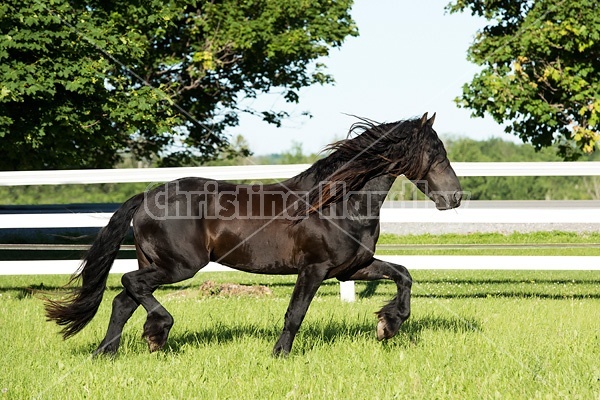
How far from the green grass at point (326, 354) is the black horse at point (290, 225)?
357 millimetres

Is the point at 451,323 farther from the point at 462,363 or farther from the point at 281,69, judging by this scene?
the point at 281,69

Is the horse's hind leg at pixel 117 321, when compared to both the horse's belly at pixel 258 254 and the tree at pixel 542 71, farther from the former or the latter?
the tree at pixel 542 71

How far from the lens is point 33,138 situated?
619 inches

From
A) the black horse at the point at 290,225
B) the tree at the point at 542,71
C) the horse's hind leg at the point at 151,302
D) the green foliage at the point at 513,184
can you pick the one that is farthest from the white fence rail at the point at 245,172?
the green foliage at the point at 513,184

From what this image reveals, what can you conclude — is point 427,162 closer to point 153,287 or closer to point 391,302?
point 391,302

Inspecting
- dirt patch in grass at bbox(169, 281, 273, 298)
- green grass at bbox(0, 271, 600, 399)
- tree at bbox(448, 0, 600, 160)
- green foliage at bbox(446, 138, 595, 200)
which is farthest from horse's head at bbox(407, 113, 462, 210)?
green foliage at bbox(446, 138, 595, 200)

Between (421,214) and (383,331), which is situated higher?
(421,214)

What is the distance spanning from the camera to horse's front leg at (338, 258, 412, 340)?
5.86 meters

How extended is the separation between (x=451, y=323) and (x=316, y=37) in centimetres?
1448

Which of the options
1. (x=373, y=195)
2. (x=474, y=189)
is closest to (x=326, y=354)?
(x=373, y=195)

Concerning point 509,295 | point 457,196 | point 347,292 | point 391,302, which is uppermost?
point 457,196

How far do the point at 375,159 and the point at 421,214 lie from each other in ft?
11.1

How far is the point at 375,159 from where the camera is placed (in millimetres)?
5879

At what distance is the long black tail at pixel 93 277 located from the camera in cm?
593
